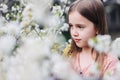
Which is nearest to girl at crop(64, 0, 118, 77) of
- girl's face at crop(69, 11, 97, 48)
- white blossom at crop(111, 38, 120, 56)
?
girl's face at crop(69, 11, 97, 48)

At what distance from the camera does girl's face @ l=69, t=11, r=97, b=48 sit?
192cm

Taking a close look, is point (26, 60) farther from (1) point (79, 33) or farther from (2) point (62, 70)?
(1) point (79, 33)

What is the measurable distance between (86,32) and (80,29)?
0.11 ft

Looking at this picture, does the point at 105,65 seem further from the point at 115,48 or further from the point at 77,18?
the point at 115,48

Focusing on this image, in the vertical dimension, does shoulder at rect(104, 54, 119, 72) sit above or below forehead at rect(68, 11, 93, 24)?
below

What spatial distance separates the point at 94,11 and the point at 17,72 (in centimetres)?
82

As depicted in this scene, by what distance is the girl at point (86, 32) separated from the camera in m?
1.95

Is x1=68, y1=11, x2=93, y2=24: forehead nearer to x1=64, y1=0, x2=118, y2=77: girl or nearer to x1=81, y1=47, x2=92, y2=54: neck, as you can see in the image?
x1=64, y1=0, x2=118, y2=77: girl

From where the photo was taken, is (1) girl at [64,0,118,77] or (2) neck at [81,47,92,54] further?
(2) neck at [81,47,92,54]

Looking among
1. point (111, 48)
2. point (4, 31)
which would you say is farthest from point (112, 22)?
point (111, 48)

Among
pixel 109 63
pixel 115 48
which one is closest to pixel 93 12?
pixel 109 63

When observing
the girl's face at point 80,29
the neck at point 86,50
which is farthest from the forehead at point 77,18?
the neck at point 86,50

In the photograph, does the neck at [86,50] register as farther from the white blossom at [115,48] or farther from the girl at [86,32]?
the white blossom at [115,48]

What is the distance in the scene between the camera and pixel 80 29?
6.39 ft
